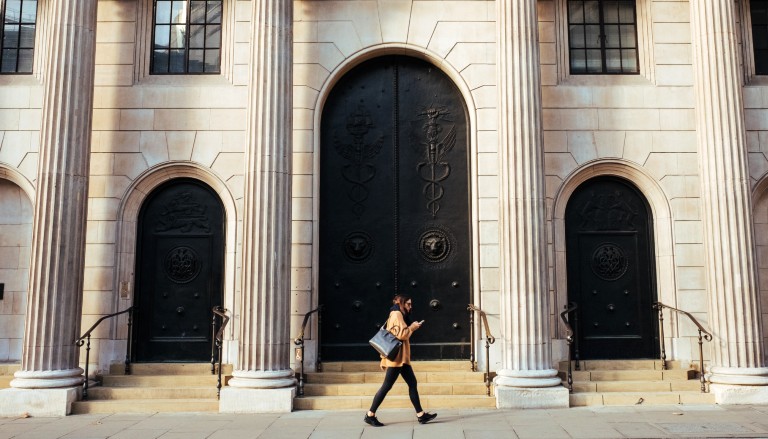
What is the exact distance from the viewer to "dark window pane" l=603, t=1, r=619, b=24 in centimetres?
1304

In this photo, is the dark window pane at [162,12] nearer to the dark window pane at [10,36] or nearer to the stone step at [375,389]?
the dark window pane at [10,36]

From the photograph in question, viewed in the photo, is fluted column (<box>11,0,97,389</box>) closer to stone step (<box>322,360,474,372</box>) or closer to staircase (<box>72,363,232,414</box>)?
staircase (<box>72,363,232,414</box>)

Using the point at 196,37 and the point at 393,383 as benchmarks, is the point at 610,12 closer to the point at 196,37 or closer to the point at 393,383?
the point at 196,37

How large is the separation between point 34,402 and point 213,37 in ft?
25.3

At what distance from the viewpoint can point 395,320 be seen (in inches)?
350

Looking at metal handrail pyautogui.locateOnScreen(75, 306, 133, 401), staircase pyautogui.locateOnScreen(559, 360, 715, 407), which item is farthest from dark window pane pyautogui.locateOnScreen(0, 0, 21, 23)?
staircase pyautogui.locateOnScreen(559, 360, 715, 407)

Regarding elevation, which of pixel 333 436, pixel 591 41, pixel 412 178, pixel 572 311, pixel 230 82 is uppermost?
pixel 591 41

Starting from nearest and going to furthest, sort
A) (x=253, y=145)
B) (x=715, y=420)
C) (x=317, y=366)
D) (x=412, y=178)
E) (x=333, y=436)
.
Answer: (x=333, y=436) < (x=715, y=420) < (x=253, y=145) < (x=317, y=366) < (x=412, y=178)

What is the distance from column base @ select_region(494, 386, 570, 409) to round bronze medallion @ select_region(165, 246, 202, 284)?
6321 mm

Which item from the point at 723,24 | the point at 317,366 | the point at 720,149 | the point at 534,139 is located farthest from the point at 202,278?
the point at 723,24

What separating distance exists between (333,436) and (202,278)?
5.16m

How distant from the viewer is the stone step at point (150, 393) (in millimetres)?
10672

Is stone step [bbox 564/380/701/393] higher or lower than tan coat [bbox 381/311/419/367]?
lower

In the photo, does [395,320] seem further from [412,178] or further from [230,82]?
[230,82]
